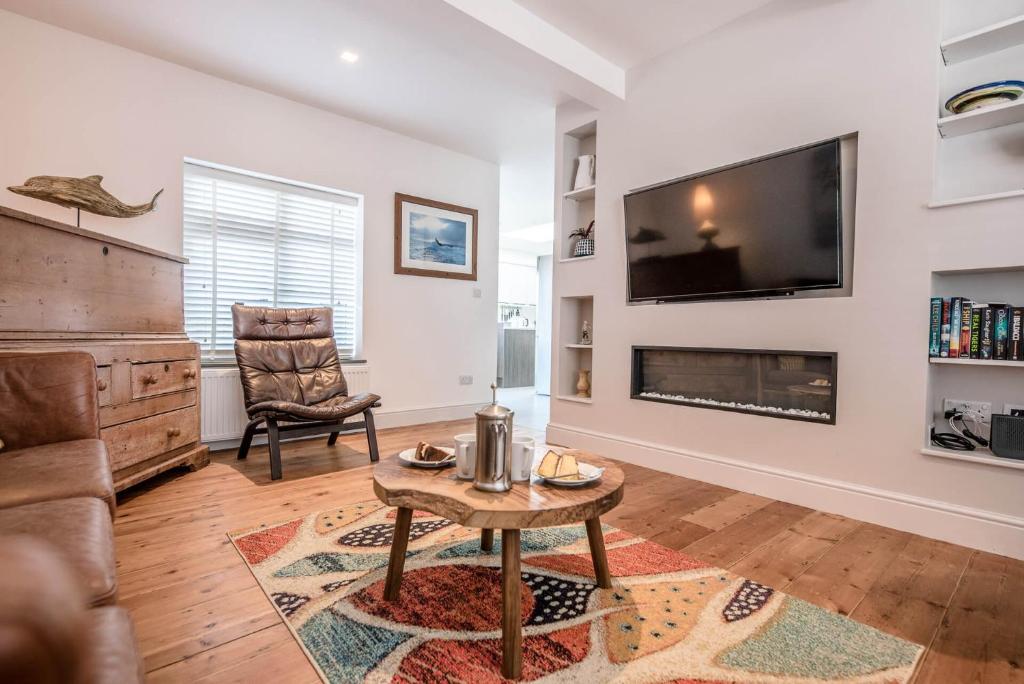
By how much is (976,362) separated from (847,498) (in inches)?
31.8

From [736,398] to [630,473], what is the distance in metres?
0.77

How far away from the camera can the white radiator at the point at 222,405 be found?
3463 mm

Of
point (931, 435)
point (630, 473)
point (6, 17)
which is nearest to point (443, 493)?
point (630, 473)

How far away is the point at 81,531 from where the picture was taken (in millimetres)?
991

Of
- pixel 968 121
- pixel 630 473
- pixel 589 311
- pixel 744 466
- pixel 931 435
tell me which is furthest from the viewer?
pixel 589 311

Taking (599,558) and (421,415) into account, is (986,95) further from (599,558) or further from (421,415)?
(421,415)

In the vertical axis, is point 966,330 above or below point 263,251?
below

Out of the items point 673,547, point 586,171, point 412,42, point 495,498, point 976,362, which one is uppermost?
point 412,42

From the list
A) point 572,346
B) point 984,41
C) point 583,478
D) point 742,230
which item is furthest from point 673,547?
point 984,41

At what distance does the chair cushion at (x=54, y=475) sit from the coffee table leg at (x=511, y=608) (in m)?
1.02

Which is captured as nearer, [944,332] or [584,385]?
[944,332]

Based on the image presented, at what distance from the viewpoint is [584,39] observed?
10.2ft

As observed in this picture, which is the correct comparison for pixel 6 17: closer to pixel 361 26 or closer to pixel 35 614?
pixel 361 26

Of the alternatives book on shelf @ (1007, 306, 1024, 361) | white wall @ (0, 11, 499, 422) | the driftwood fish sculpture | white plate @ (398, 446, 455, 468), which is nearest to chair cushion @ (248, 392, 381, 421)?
white wall @ (0, 11, 499, 422)
